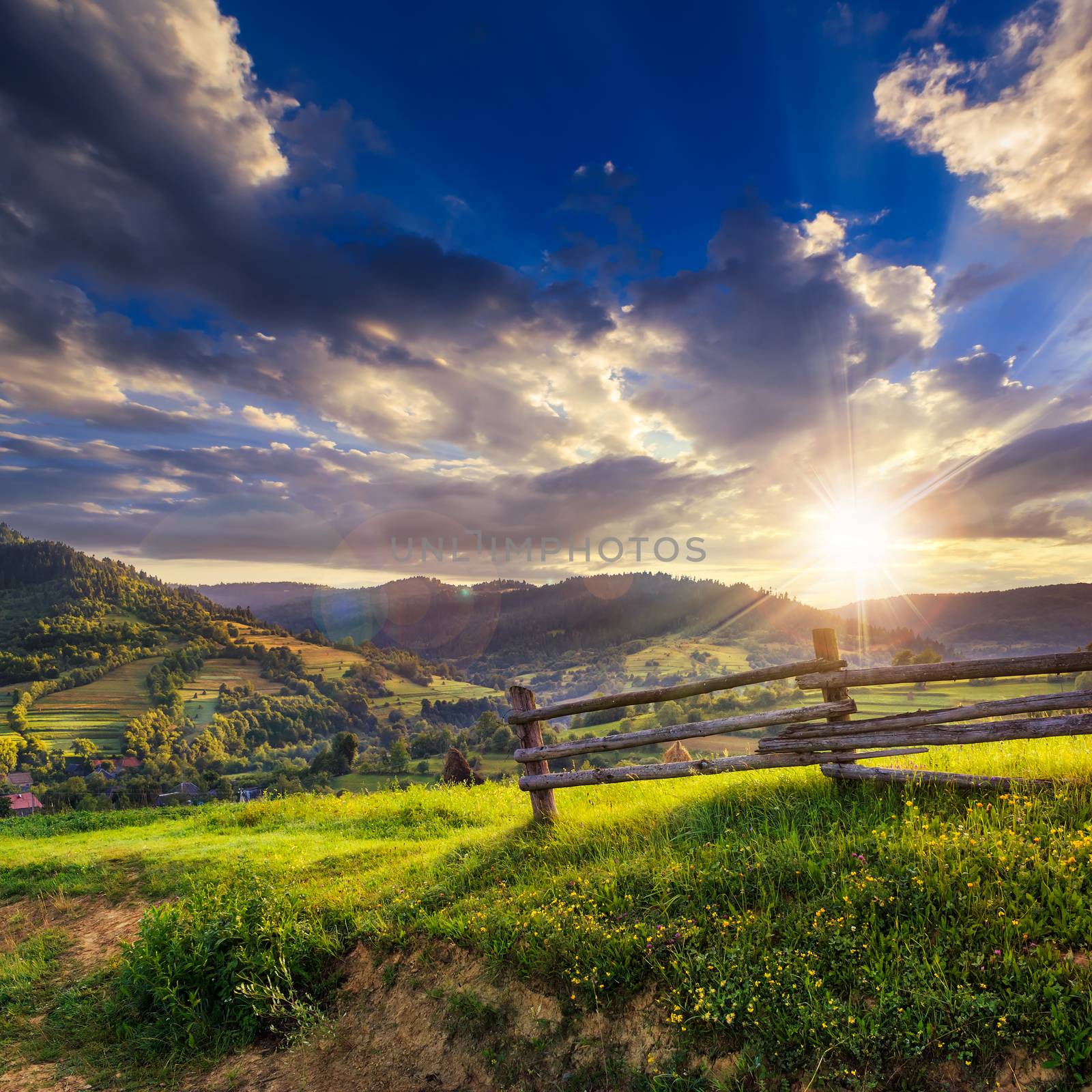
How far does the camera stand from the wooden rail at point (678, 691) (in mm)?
6832

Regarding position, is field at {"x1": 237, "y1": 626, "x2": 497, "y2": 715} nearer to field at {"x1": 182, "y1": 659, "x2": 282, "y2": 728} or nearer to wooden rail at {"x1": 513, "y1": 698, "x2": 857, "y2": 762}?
field at {"x1": 182, "y1": 659, "x2": 282, "y2": 728}

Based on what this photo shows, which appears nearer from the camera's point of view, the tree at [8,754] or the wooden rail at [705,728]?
the wooden rail at [705,728]

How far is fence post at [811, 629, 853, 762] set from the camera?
6852 mm

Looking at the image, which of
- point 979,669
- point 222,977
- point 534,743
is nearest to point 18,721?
point 222,977

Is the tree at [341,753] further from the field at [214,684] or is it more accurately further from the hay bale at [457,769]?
the field at [214,684]

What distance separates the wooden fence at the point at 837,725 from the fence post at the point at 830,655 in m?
0.01

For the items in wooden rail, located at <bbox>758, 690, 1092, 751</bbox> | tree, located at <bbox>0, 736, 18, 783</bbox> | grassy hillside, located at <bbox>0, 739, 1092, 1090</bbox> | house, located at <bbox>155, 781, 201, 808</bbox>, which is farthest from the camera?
tree, located at <bbox>0, 736, 18, 783</bbox>

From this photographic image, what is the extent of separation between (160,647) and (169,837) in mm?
220344

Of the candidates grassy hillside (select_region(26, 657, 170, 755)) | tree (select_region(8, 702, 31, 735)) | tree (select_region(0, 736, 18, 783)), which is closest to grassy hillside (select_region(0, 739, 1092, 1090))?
tree (select_region(0, 736, 18, 783))

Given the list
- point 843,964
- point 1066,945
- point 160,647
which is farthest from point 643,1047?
point 160,647

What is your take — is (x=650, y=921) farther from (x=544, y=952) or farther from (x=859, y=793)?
(x=859, y=793)

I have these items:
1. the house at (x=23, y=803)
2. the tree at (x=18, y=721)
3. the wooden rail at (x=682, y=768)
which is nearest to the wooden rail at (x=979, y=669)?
the wooden rail at (x=682, y=768)

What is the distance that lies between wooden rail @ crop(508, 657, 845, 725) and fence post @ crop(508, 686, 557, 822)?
0.10 metres

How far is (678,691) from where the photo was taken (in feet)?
24.5
